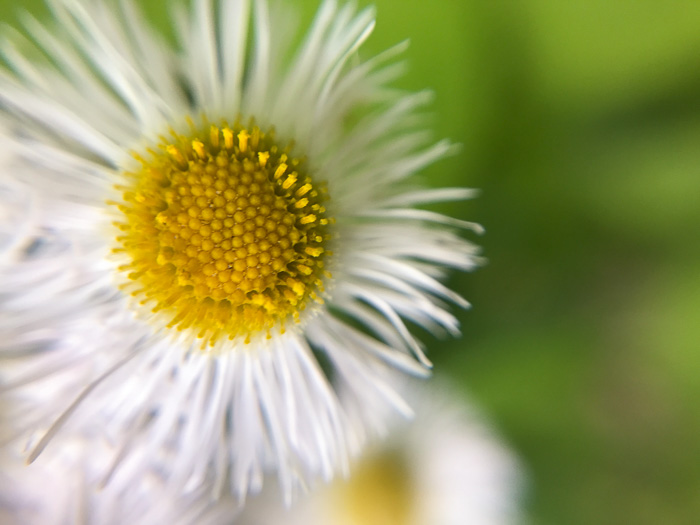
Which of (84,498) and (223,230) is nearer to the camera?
(223,230)

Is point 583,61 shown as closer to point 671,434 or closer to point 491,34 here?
point 491,34

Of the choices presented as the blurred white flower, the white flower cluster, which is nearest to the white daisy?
the white flower cluster

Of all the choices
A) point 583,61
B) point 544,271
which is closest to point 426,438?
point 544,271

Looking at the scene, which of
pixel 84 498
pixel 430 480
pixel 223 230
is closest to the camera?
pixel 223 230

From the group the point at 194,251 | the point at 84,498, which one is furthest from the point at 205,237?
the point at 84,498

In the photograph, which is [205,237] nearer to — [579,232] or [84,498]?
[84,498]

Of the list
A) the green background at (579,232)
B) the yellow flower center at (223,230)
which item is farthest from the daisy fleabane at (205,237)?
the green background at (579,232)
